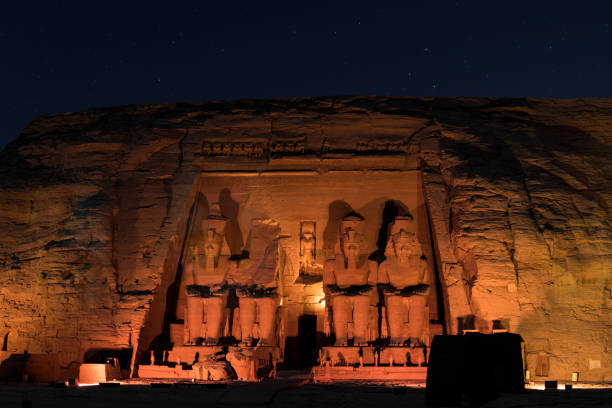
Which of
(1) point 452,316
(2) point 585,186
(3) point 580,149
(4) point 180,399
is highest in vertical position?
(3) point 580,149

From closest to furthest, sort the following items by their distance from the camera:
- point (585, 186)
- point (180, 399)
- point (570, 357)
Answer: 1. point (180, 399)
2. point (570, 357)
3. point (585, 186)

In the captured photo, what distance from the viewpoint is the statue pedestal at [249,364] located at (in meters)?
12.5

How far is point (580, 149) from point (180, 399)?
10.9 meters

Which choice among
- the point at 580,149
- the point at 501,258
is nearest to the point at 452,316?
the point at 501,258

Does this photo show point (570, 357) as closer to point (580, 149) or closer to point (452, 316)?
point (452, 316)

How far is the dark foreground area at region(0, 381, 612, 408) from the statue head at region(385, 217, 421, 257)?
440 centimetres

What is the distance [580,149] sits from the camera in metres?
15.4

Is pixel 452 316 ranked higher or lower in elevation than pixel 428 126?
lower

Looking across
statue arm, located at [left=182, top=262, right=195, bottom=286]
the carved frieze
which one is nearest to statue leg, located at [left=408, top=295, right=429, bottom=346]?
the carved frieze

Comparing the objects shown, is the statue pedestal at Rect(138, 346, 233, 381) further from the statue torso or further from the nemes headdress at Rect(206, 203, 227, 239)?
the statue torso

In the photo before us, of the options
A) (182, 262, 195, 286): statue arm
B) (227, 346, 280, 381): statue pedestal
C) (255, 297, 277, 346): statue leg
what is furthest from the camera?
(182, 262, 195, 286): statue arm

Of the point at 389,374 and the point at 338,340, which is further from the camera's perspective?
the point at 338,340

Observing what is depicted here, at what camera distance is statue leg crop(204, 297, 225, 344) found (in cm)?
1386

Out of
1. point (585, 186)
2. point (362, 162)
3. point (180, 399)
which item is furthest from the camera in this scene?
point (362, 162)
